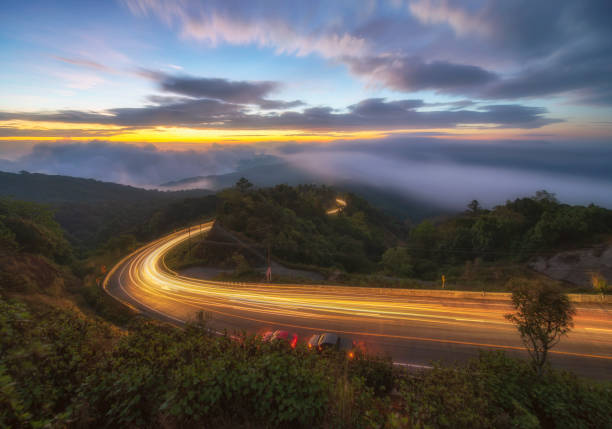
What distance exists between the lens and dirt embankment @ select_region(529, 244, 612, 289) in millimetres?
28281

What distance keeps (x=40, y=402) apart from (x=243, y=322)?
1468 centimetres

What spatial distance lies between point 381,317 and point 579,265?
2995 centimetres

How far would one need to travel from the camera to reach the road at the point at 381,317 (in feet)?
39.0

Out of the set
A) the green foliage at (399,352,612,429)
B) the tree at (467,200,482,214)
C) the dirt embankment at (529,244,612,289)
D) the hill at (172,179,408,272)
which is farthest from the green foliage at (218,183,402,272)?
the green foliage at (399,352,612,429)

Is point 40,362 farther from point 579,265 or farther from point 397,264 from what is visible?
point 579,265

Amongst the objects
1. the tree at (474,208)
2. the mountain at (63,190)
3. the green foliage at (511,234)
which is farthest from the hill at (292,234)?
the mountain at (63,190)

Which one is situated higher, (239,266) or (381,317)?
(381,317)

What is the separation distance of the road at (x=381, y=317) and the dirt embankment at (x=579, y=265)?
18.8m

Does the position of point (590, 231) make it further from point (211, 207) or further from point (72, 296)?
point (211, 207)

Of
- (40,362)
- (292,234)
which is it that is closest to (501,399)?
(40,362)

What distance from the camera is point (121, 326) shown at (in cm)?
1830

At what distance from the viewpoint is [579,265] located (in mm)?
30406

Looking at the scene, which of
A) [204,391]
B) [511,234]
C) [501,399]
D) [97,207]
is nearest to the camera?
[204,391]

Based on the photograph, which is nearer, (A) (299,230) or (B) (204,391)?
(B) (204,391)
